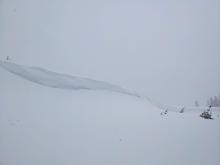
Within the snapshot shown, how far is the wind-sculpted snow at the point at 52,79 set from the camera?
1396 mm

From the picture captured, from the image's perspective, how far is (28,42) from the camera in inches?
60.6

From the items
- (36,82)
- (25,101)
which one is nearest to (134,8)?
(36,82)

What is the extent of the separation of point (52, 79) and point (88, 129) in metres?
0.46

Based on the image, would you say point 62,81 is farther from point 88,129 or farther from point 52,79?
point 88,129

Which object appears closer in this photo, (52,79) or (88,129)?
(88,129)

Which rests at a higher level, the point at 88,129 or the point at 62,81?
the point at 62,81

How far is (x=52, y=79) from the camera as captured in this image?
1419mm

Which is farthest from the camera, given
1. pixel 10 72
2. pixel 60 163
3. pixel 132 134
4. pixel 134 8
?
pixel 134 8

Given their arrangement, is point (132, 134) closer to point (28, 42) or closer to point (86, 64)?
point (86, 64)

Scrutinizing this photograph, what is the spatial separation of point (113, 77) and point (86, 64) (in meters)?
0.21

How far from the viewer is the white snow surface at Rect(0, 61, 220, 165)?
3.25 ft

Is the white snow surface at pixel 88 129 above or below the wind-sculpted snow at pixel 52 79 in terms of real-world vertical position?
below

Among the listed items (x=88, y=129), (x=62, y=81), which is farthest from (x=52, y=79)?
(x=88, y=129)

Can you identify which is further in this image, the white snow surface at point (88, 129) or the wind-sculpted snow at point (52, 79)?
the wind-sculpted snow at point (52, 79)
